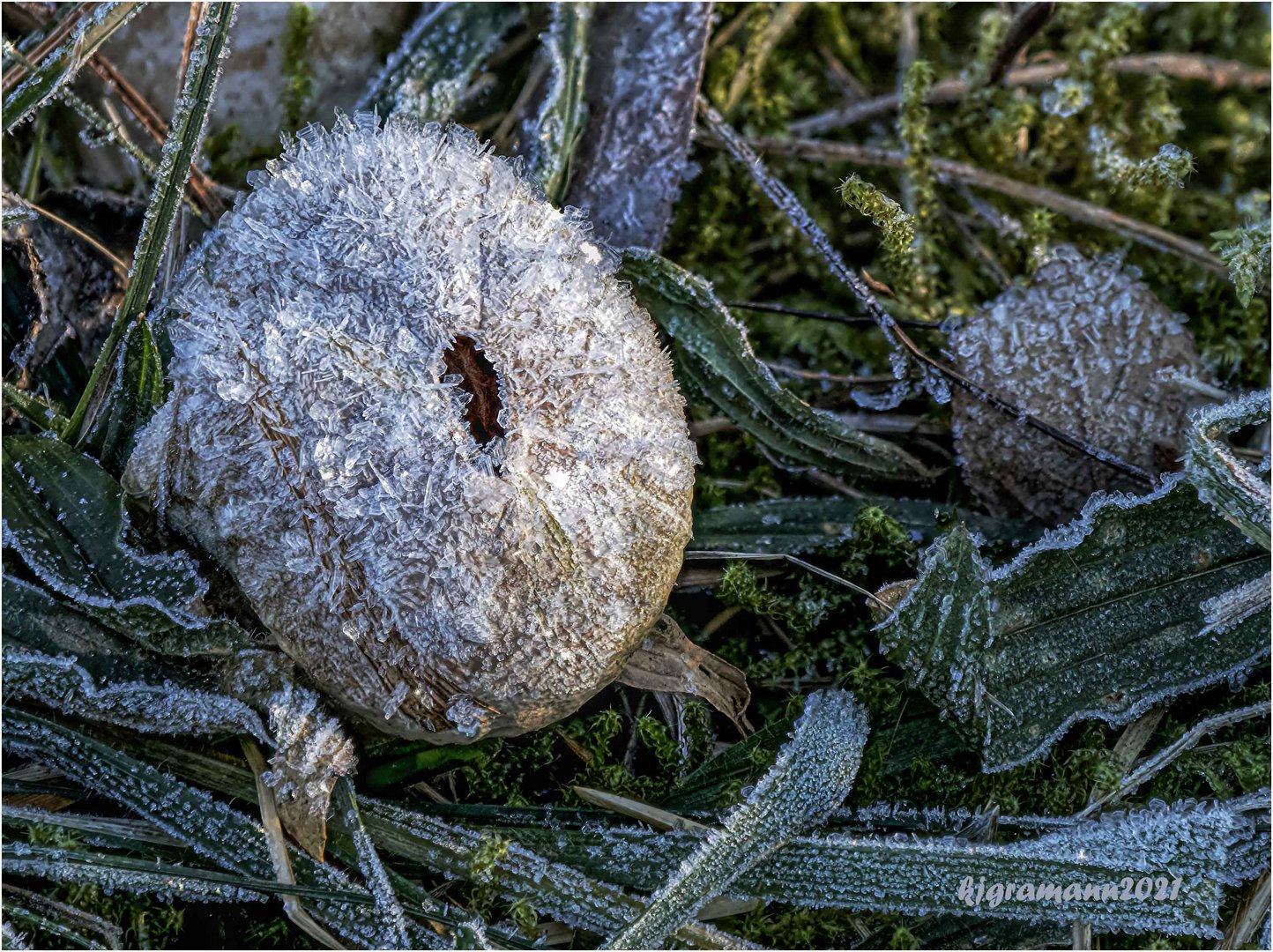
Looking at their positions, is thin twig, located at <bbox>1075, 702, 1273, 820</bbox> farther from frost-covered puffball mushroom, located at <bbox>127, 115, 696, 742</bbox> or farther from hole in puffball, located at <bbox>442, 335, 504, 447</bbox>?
hole in puffball, located at <bbox>442, 335, 504, 447</bbox>

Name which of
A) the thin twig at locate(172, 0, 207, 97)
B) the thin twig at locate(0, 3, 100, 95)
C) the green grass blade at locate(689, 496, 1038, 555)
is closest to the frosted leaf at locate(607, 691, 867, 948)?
the green grass blade at locate(689, 496, 1038, 555)

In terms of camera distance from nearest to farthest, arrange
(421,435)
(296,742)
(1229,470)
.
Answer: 1. (421,435)
2. (296,742)
3. (1229,470)

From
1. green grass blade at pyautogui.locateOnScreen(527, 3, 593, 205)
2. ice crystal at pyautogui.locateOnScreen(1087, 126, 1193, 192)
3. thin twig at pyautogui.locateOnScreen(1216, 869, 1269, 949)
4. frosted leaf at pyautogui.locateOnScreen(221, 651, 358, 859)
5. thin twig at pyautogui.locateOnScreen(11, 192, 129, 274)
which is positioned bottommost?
thin twig at pyautogui.locateOnScreen(1216, 869, 1269, 949)

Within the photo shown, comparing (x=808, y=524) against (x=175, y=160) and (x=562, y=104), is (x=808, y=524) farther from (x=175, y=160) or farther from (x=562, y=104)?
(x=175, y=160)

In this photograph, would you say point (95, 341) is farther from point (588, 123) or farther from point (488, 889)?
point (488, 889)

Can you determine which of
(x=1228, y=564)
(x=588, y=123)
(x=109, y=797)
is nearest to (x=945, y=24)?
(x=588, y=123)

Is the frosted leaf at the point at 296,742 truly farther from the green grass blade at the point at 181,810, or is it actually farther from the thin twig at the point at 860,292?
the thin twig at the point at 860,292

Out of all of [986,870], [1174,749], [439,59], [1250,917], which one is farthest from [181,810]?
[1250,917]
